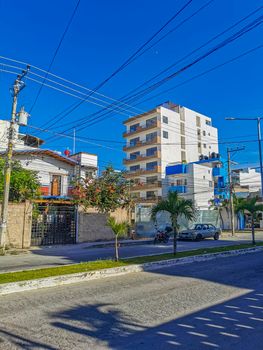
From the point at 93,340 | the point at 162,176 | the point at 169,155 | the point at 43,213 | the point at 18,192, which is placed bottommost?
the point at 93,340

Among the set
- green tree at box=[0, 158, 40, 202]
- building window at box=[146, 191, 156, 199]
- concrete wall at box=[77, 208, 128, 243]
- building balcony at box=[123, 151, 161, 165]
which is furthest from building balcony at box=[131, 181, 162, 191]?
green tree at box=[0, 158, 40, 202]

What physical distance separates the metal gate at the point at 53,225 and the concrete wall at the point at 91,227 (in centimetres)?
56

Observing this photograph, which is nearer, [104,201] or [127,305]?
[127,305]

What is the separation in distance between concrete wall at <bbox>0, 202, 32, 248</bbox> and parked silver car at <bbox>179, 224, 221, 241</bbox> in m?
13.3

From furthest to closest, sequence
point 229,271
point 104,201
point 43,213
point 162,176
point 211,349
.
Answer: point 162,176
point 104,201
point 43,213
point 229,271
point 211,349

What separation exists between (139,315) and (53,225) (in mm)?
17435

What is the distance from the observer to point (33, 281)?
8219 mm

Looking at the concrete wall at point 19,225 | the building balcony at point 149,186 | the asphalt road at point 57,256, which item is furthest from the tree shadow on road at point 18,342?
the building balcony at point 149,186

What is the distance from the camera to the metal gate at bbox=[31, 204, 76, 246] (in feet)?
69.5

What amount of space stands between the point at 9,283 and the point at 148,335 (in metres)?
4.61

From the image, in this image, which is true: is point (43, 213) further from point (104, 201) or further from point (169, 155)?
point (169, 155)

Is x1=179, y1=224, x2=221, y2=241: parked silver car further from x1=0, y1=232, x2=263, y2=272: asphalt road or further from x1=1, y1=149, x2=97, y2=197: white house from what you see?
x1=1, y1=149, x2=97, y2=197: white house

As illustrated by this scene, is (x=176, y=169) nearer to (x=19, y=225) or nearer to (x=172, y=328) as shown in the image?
(x=19, y=225)

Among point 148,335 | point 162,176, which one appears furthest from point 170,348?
point 162,176
